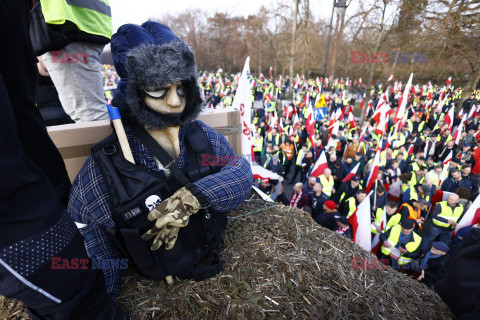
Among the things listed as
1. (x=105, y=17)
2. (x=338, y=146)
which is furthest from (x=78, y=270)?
(x=338, y=146)

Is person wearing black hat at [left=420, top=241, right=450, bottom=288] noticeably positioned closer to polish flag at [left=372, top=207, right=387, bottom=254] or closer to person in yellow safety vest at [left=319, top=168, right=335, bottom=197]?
polish flag at [left=372, top=207, right=387, bottom=254]

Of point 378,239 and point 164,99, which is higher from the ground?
point 164,99

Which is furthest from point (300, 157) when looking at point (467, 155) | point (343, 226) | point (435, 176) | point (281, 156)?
point (467, 155)

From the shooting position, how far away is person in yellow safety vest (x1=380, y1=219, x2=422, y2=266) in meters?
4.31

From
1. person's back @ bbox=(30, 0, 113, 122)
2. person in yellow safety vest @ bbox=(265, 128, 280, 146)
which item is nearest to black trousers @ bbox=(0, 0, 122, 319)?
person's back @ bbox=(30, 0, 113, 122)

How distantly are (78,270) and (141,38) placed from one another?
153cm

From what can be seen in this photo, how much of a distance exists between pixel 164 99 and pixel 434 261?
4.74 meters

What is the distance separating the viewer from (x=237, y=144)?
9.07ft

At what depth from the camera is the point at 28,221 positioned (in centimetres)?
87

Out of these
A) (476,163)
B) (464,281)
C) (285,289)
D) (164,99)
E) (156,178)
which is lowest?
(476,163)

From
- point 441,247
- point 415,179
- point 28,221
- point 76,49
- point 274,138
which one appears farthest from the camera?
point 274,138

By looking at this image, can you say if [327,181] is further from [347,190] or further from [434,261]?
[434,261]

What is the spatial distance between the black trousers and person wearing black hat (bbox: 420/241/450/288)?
4707mm

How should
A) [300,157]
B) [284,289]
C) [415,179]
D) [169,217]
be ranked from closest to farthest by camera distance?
[169,217] < [284,289] < [415,179] < [300,157]
